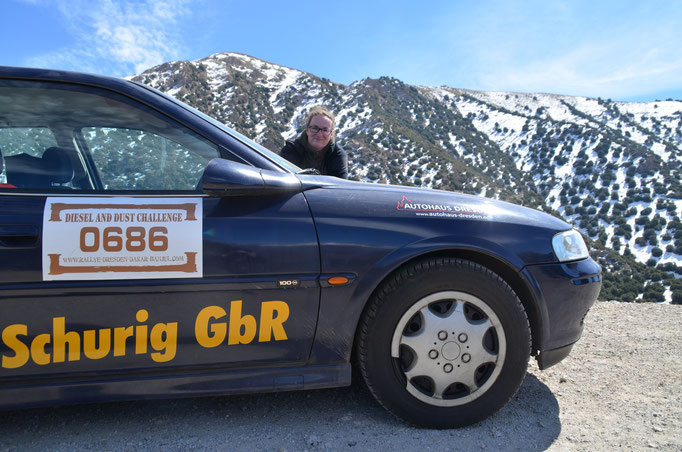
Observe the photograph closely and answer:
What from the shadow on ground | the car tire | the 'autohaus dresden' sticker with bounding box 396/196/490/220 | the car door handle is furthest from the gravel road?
the 'autohaus dresden' sticker with bounding box 396/196/490/220

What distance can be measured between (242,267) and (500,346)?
1.22 m

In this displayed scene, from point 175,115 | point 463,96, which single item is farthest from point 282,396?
point 463,96

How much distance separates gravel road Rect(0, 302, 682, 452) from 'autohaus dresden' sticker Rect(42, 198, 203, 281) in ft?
2.55

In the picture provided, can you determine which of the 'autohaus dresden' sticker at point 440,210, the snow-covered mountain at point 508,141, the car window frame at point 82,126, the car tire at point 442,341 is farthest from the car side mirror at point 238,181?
the snow-covered mountain at point 508,141

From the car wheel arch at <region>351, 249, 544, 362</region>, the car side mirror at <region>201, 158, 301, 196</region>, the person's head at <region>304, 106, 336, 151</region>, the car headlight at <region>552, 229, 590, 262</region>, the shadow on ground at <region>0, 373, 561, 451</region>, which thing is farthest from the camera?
the person's head at <region>304, 106, 336, 151</region>

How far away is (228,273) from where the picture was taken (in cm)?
169

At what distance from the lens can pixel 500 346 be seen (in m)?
1.89

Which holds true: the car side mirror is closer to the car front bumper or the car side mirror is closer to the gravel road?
the gravel road

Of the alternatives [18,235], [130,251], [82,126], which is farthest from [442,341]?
[82,126]

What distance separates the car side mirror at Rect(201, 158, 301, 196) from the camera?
5.53ft

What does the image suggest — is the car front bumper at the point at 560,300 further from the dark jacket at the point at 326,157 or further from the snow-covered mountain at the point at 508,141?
the snow-covered mountain at the point at 508,141

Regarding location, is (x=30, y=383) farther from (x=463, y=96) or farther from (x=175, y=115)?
(x=463, y=96)

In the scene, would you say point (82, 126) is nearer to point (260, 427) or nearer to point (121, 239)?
point (121, 239)

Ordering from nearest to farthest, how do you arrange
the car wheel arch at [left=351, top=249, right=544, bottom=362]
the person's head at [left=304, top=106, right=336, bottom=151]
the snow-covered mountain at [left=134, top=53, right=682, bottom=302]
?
the car wheel arch at [left=351, top=249, right=544, bottom=362] < the person's head at [left=304, top=106, right=336, bottom=151] < the snow-covered mountain at [left=134, top=53, right=682, bottom=302]
